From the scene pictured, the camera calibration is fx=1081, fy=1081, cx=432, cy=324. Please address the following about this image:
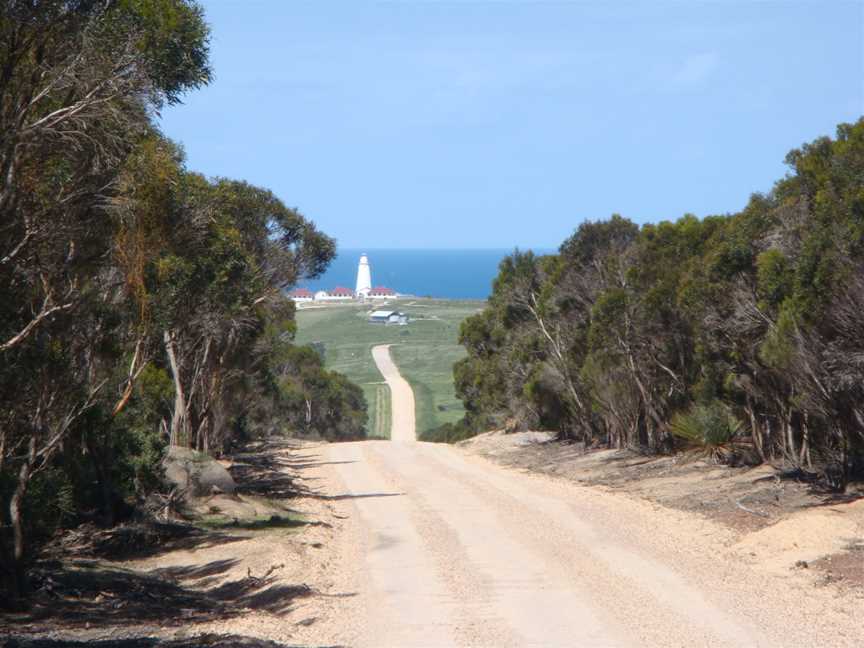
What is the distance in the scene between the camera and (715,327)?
897 inches

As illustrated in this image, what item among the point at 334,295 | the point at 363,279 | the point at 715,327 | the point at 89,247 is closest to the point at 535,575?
the point at 89,247

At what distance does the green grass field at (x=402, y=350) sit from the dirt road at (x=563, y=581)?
150 feet

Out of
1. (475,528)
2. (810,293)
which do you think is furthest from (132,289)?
(810,293)

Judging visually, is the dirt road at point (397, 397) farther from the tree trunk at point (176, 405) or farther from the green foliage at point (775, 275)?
the green foliage at point (775, 275)

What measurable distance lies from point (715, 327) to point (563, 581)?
10.7 meters

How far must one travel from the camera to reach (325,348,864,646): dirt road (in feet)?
35.0

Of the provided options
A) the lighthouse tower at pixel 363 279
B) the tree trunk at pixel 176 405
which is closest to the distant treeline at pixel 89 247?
the tree trunk at pixel 176 405

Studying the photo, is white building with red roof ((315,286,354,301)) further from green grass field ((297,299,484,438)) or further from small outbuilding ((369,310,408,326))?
small outbuilding ((369,310,408,326))

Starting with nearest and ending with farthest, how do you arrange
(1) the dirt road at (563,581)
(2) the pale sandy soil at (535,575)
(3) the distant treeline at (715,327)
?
(1) the dirt road at (563,581)
(2) the pale sandy soil at (535,575)
(3) the distant treeline at (715,327)

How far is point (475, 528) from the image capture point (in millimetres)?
18984

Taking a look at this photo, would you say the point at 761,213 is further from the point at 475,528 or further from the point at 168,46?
the point at 168,46

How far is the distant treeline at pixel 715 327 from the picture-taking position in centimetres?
1788

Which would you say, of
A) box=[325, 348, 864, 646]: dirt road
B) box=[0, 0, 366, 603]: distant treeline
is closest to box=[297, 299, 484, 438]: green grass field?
box=[325, 348, 864, 646]: dirt road

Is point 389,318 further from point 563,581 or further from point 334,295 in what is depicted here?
point 563,581
